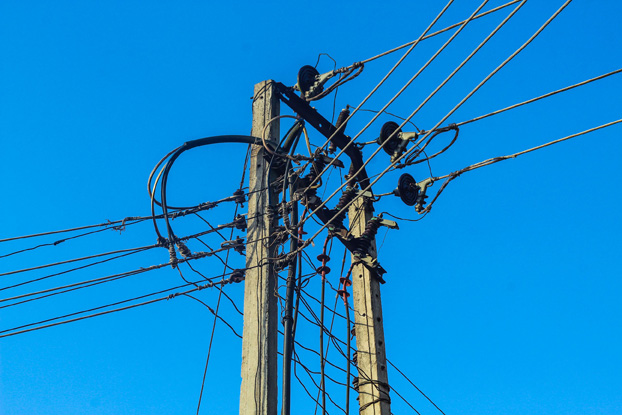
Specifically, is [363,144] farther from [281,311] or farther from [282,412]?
[282,412]

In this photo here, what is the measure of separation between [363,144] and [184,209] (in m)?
2.41

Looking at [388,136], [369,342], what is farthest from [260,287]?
[388,136]

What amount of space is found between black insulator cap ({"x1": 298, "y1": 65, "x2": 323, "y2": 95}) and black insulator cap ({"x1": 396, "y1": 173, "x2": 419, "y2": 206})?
1490 millimetres

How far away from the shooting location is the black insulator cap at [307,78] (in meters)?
9.04

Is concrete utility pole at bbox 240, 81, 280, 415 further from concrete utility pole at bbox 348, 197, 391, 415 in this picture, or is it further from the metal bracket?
concrete utility pole at bbox 348, 197, 391, 415

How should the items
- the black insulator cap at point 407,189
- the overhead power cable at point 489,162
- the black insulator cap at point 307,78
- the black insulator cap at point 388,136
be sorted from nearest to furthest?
the overhead power cable at point 489,162 < the black insulator cap at point 388,136 < the black insulator cap at point 407,189 < the black insulator cap at point 307,78

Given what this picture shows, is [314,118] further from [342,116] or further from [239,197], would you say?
[239,197]

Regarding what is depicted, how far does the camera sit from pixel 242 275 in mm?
8305

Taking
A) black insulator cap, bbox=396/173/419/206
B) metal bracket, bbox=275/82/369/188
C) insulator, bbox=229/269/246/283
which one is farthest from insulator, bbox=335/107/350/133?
insulator, bbox=229/269/246/283

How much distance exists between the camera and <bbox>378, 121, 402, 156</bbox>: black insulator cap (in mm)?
8625

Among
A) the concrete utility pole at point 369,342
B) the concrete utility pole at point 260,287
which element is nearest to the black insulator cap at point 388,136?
the concrete utility pole at point 369,342

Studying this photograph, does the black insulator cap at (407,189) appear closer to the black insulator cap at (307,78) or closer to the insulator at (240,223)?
the black insulator cap at (307,78)

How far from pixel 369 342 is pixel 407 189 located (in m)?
1.94

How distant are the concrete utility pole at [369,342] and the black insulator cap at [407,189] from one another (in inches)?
24.8
